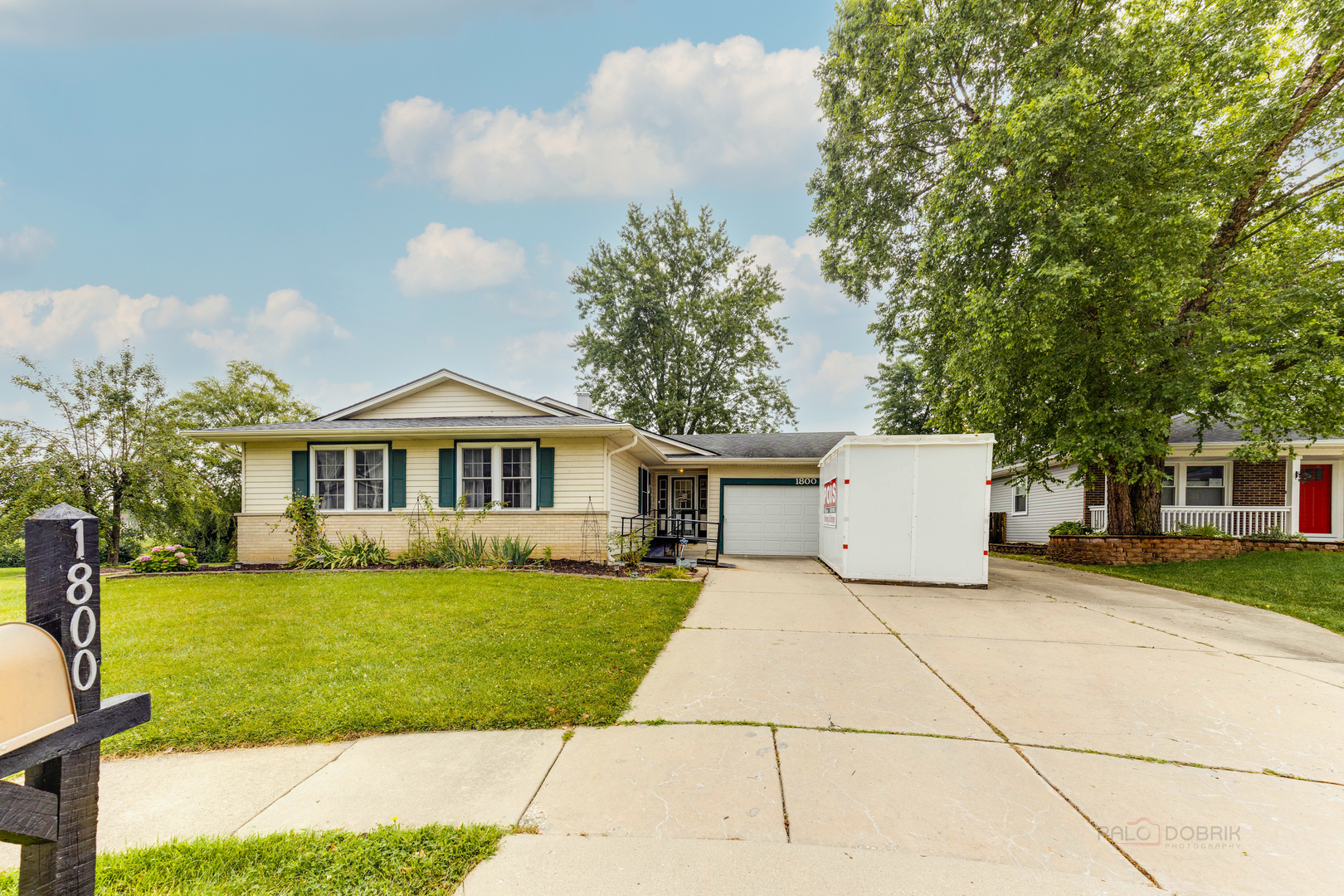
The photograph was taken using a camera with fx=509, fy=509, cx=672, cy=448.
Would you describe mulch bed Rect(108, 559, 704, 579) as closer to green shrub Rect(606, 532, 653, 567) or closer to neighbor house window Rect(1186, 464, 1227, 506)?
green shrub Rect(606, 532, 653, 567)

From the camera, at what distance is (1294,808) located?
2.50m

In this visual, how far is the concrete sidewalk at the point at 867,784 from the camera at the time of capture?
6.73 feet

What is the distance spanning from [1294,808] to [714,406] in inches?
967

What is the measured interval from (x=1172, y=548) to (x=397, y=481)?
59.1 feet

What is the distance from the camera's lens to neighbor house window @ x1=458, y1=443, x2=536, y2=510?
1115 cm

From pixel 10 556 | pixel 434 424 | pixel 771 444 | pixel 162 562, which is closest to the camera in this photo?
pixel 162 562

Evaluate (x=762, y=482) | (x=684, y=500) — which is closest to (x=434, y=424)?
(x=684, y=500)

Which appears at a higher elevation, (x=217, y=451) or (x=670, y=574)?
(x=217, y=451)

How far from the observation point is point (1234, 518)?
13.4 metres

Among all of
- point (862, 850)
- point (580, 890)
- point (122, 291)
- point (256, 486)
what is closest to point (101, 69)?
point (122, 291)

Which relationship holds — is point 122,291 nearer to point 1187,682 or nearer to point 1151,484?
point 1187,682

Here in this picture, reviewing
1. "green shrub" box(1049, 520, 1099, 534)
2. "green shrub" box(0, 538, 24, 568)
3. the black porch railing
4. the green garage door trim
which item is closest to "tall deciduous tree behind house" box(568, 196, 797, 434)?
the black porch railing

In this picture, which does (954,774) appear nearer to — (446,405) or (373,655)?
(373,655)

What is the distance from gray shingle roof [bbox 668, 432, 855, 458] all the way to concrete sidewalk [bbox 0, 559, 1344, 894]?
1034 centimetres
